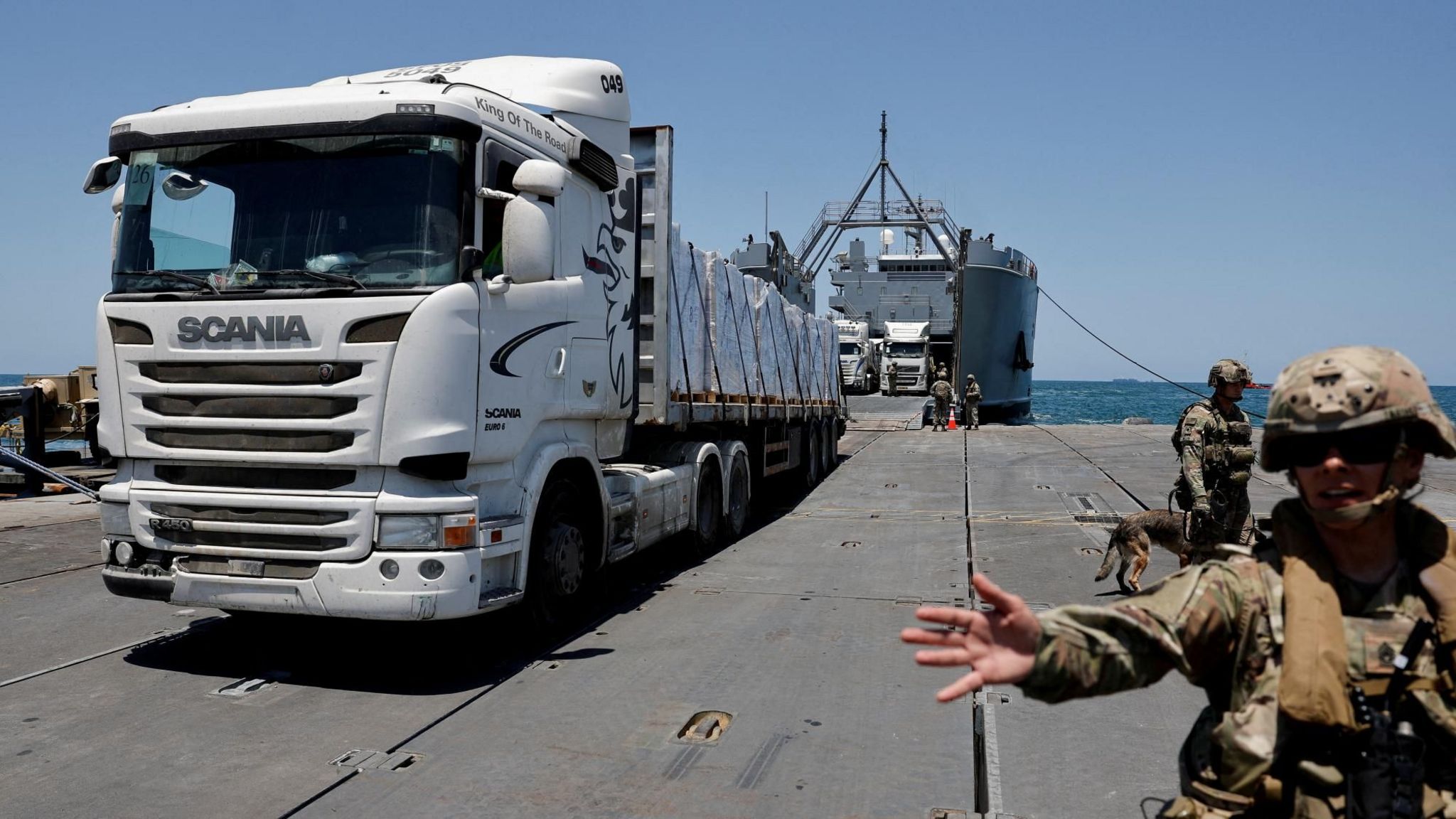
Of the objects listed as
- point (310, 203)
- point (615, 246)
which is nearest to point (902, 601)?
point (615, 246)

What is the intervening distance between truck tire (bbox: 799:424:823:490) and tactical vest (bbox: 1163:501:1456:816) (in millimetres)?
12741

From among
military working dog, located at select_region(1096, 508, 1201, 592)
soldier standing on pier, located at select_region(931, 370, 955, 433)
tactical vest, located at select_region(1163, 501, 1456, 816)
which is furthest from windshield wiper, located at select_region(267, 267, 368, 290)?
soldier standing on pier, located at select_region(931, 370, 955, 433)

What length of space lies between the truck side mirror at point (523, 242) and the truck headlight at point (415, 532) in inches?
53.9

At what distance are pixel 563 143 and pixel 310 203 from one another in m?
1.74

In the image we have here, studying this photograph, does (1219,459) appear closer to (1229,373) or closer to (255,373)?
(1229,373)

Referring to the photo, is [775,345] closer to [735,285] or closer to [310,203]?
[735,285]

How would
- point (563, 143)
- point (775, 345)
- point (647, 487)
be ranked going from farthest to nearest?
point (775, 345) < point (647, 487) < point (563, 143)

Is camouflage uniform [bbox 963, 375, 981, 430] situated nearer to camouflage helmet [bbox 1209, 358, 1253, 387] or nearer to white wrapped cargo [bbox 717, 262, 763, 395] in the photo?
white wrapped cargo [bbox 717, 262, 763, 395]

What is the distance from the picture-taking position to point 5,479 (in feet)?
42.9

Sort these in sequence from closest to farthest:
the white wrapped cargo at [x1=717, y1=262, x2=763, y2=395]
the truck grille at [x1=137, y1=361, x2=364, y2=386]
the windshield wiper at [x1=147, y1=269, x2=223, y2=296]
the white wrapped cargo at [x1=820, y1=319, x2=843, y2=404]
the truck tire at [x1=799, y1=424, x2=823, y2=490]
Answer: the truck grille at [x1=137, y1=361, x2=364, y2=386]
the windshield wiper at [x1=147, y1=269, x2=223, y2=296]
the white wrapped cargo at [x1=717, y1=262, x2=763, y2=395]
the truck tire at [x1=799, y1=424, x2=823, y2=490]
the white wrapped cargo at [x1=820, y1=319, x2=843, y2=404]

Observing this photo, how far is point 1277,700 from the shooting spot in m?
1.90

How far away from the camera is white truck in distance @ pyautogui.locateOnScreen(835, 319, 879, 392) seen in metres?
40.1

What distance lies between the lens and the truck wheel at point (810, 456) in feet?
50.1

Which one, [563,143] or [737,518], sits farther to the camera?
[737,518]
